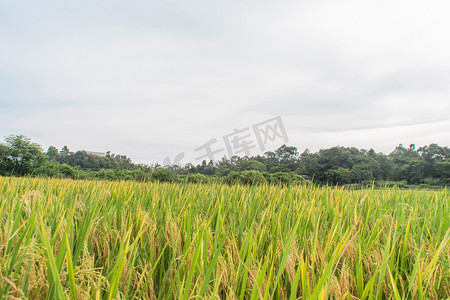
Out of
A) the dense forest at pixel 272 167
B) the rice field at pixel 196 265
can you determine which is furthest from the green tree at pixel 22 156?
the rice field at pixel 196 265

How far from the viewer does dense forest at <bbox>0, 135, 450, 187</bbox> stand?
1401 centimetres

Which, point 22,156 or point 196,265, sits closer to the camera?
point 196,265

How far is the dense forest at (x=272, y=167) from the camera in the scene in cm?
1401

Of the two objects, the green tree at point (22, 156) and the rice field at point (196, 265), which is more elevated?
the green tree at point (22, 156)

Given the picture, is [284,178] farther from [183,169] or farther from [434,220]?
[434,220]

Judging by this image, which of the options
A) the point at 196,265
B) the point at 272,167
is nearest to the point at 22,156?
the point at 272,167

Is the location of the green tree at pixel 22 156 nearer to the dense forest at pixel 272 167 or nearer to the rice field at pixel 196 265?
the dense forest at pixel 272 167

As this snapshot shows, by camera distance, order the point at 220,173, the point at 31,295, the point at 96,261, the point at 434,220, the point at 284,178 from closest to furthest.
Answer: the point at 31,295
the point at 96,261
the point at 434,220
the point at 284,178
the point at 220,173

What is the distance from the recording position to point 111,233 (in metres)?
1.38

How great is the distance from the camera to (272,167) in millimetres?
18359

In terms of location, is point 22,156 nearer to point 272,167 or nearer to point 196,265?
point 272,167

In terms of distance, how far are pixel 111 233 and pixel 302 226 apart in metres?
1.16

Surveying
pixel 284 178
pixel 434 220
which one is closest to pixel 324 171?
pixel 284 178

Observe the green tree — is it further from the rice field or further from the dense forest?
the rice field
